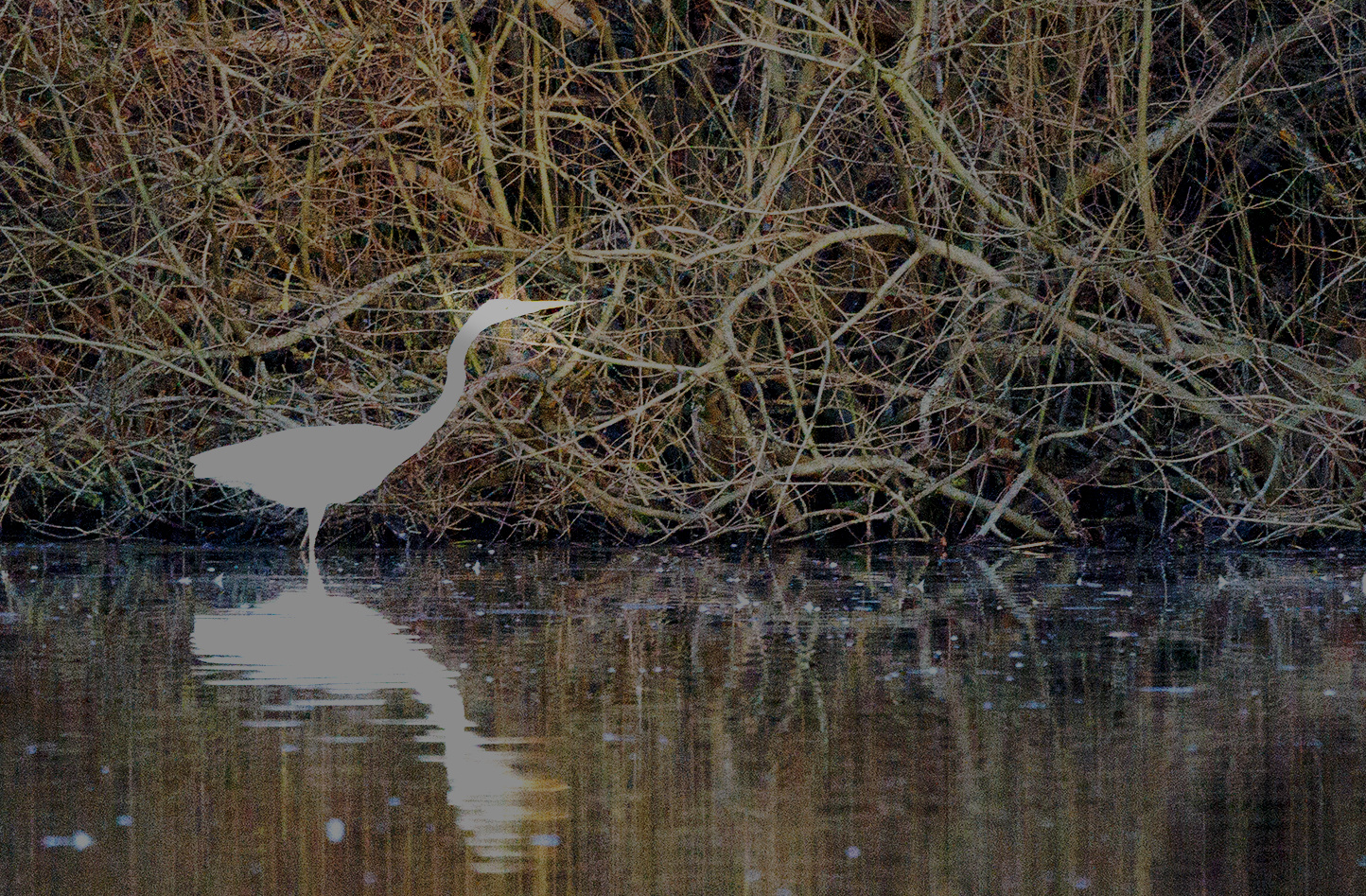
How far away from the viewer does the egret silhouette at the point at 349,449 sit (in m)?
11.1

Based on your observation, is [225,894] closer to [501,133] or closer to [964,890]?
[964,890]

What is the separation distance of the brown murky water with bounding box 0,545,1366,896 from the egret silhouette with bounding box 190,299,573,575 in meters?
0.93

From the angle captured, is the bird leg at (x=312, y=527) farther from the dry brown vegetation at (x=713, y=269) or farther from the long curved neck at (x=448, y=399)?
the dry brown vegetation at (x=713, y=269)

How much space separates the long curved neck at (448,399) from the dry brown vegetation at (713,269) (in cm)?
166

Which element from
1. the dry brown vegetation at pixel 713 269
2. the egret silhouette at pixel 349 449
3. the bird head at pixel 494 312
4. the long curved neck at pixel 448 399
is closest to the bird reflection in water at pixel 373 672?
the egret silhouette at pixel 349 449

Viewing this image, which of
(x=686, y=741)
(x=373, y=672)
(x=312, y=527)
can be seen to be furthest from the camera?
(x=312, y=527)

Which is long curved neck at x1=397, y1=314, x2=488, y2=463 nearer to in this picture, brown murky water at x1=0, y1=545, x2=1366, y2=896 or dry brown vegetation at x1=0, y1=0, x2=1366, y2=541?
brown murky water at x1=0, y1=545, x2=1366, y2=896

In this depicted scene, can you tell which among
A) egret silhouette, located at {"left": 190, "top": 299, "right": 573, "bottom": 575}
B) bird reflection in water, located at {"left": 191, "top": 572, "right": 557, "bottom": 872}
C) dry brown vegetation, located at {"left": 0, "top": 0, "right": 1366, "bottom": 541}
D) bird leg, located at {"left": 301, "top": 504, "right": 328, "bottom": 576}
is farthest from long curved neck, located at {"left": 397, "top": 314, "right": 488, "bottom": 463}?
dry brown vegetation, located at {"left": 0, "top": 0, "right": 1366, "bottom": 541}

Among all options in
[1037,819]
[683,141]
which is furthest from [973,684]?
[683,141]

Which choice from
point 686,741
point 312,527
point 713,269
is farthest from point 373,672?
point 713,269

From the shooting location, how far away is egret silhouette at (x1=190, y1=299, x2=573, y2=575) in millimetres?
11094

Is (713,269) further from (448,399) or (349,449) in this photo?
(349,449)

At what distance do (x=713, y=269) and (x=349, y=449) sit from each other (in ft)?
10.2

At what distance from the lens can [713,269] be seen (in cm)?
1319
